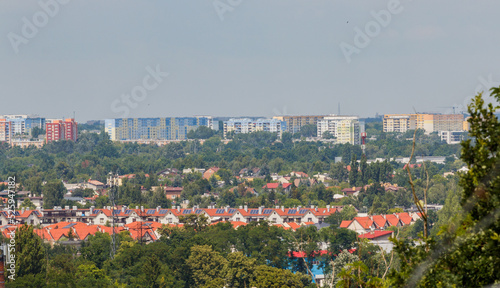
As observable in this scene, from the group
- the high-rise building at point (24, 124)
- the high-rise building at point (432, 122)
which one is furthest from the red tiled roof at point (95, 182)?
the high-rise building at point (432, 122)

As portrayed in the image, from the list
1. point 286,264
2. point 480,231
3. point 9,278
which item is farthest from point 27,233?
point 480,231

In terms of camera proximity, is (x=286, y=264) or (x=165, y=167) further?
(x=165, y=167)

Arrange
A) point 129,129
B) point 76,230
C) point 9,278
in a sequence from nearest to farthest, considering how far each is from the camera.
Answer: point 9,278, point 76,230, point 129,129

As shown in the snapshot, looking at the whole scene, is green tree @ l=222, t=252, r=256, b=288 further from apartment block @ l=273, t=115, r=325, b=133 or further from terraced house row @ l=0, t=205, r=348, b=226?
apartment block @ l=273, t=115, r=325, b=133

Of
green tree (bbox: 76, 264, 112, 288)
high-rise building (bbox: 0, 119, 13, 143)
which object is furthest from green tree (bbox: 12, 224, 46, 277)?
high-rise building (bbox: 0, 119, 13, 143)

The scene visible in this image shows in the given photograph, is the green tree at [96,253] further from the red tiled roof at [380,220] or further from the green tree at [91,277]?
the red tiled roof at [380,220]

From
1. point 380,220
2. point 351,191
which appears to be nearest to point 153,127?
point 351,191

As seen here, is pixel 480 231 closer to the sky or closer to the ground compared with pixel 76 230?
closer to the sky

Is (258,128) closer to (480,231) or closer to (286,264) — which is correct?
(286,264)

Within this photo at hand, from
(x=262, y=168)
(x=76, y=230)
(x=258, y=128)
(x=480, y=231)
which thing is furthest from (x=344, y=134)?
(x=480, y=231)

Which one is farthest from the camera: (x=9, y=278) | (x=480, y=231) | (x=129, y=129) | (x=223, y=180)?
(x=129, y=129)
